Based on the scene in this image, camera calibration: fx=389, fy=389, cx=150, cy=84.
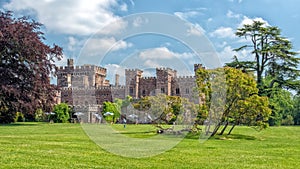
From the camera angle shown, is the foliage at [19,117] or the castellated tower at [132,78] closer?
the castellated tower at [132,78]

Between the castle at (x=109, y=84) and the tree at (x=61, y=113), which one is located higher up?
the castle at (x=109, y=84)

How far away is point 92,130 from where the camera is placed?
60.9ft

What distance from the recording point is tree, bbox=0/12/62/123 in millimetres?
24391

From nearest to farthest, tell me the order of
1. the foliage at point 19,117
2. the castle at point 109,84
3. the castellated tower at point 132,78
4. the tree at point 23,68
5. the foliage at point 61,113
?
1. the castle at point 109,84
2. the castellated tower at point 132,78
3. the tree at point 23,68
4. the foliage at point 19,117
5. the foliage at point 61,113

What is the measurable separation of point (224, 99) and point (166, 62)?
6.93 metres

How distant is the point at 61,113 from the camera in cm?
4122

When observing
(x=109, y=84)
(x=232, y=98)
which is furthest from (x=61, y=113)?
(x=109, y=84)

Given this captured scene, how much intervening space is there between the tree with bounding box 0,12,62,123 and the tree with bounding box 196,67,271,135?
39.2 feet

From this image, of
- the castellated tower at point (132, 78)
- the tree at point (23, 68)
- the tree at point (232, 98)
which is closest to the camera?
the castellated tower at point (132, 78)

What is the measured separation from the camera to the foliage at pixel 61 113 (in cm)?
4103

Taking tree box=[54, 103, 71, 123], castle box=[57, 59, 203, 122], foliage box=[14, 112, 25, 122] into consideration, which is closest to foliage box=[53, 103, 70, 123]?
tree box=[54, 103, 71, 123]

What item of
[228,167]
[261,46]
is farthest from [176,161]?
[261,46]

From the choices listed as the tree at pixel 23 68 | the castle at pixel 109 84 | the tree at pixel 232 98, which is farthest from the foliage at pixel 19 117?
the tree at pixel 232 98

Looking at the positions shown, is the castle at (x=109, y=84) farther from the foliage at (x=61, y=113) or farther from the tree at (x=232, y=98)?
the foliage at (x=61, y=113)
